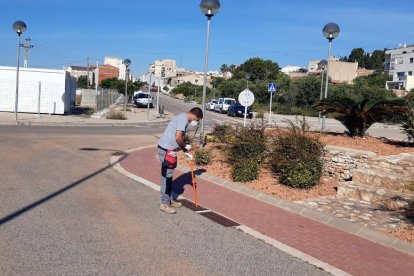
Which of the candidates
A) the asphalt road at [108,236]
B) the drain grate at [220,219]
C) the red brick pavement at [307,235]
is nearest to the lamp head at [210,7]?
the red brick pavement at [307,235]

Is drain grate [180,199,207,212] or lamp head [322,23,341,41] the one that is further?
lamp head [322,23,341,41]

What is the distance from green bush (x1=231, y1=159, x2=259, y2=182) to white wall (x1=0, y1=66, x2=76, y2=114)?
67.2 ft

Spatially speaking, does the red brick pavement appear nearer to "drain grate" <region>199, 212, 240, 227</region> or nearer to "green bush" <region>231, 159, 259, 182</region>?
"drain grate" <region>199, 212, 240, 227</region>

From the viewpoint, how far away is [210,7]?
41.7 feet

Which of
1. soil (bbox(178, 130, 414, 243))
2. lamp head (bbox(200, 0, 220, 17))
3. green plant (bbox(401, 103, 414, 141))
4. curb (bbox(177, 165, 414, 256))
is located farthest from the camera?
lamp head (bbox(200, 0, 220, 17))

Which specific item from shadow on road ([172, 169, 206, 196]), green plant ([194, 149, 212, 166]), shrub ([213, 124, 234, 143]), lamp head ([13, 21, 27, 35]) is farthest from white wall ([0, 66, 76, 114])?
shadow on road ([172, 169, 206, 196])

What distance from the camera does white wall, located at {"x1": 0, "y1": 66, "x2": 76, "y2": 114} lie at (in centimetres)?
2698

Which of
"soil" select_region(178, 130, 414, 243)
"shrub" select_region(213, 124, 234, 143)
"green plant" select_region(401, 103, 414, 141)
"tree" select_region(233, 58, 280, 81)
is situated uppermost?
"tree" select_region(233, 58, 280, 81)

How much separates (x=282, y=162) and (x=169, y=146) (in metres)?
2.85

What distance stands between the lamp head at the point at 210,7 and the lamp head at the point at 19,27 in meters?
12.9

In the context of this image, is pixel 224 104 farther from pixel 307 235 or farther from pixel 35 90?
pixel 307 235

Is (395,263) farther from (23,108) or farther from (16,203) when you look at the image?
(23,108)

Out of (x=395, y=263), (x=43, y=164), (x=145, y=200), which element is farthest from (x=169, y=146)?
(x=43, y=164)

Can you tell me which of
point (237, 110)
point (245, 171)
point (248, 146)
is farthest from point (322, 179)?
point (237, 110)
